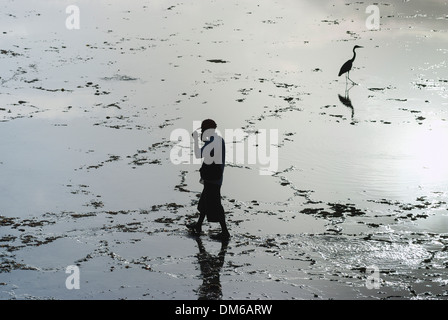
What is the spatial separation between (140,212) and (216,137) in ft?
7.60

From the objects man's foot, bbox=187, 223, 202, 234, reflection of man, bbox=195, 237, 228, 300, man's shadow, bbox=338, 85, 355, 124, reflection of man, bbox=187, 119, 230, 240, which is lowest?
reflection of man, bbox=195, 237, 228, 300

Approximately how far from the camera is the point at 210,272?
9.41 metres

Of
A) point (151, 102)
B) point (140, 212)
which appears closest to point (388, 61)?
point (151, 102)

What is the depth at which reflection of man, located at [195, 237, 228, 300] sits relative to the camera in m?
8.74

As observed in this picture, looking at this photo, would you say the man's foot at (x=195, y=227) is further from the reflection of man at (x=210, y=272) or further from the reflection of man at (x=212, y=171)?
the reflection of man at (x=212, y=171)

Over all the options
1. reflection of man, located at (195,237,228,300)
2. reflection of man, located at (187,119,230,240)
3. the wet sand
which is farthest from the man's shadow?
reflection of man, located at (195,237,228,300)

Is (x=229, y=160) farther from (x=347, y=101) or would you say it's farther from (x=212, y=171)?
(x=347, y=101)

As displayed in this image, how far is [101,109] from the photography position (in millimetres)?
17250

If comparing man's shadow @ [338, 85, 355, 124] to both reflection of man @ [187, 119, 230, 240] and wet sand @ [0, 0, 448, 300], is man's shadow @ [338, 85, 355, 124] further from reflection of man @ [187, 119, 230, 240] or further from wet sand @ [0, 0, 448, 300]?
reflection of man @ [187, 119, 230, 240]

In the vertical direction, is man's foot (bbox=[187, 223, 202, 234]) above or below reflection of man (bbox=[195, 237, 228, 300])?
above

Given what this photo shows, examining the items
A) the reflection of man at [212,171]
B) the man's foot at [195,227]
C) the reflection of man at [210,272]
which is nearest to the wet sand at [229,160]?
the reflection of man at [210,272]

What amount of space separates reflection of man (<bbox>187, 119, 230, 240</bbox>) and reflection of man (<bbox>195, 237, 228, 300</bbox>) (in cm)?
45

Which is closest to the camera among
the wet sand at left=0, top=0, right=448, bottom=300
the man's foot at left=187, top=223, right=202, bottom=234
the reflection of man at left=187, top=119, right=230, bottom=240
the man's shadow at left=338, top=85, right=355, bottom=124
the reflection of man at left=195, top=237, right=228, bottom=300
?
the reflection of man at left=195, top=237, right=228, bottom=300
